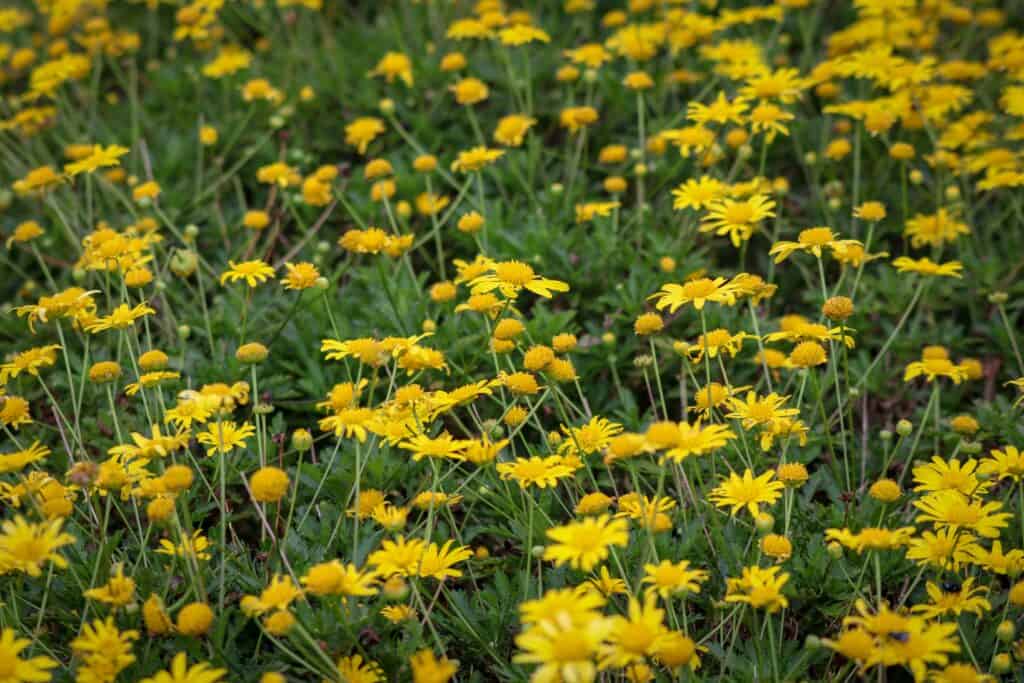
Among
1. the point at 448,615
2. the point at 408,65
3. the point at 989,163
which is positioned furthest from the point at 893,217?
the point at 448,615

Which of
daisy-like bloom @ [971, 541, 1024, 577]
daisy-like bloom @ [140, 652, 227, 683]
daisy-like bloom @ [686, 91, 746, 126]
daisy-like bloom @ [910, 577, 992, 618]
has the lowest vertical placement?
daisy-like bloom @ [910, 577, 992, 618]

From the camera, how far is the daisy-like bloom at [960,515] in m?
2.44

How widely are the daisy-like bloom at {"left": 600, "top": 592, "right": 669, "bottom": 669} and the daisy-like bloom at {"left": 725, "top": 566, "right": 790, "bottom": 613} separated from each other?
0.24 metres

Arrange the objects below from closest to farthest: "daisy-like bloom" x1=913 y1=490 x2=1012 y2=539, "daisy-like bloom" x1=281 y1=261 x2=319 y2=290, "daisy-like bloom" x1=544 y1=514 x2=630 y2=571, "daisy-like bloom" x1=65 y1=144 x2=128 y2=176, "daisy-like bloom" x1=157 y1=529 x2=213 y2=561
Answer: "daisy-like bloom" x1=544 y1=514 x2=630 y2=571 < "daisy-like bloom" x1=157 y1=529 x2=213 y2=561 < "daisy-like bloom" x1=913 y1=490 x2=1012 y2=539 < "daisy-like bloom" x1=281 y1=261 x2=319 y2=290 < "daisy-like bloom" x1=65 y1=144 x2=128 y2=176

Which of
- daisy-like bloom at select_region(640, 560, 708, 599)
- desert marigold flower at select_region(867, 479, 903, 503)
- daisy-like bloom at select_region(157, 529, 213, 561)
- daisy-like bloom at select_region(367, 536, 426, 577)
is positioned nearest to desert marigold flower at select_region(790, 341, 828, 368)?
desert marigold flower at select_region(867, 479, 903, 503)

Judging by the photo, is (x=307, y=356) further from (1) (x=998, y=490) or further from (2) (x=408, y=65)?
(1) (x=998, y=490)

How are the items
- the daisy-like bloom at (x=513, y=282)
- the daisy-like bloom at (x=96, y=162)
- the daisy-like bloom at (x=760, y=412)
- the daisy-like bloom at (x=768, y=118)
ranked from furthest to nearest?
the daisy-like bloom at (x=768, y=118) → the daisy-like bloom at (x=96, y=162) → the daisy-like bloom at (x=513, y=282) → the daisy-like bloom at (x=760, y=412)

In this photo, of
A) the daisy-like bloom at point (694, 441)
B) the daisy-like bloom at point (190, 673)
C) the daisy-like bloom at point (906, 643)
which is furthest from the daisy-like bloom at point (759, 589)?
the daisy-like bloom at point (190, 673)

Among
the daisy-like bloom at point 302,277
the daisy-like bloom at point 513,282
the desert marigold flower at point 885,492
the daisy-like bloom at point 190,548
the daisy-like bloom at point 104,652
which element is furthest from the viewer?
the daisy-like bloom at point 302,277

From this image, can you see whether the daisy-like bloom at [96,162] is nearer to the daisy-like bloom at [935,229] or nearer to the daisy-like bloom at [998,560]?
the daisy-like bloom at [935,229]

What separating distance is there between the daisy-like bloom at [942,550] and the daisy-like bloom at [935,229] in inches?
62.7

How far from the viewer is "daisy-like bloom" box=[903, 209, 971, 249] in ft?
12.5

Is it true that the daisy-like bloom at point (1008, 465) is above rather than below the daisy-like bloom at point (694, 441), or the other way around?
below

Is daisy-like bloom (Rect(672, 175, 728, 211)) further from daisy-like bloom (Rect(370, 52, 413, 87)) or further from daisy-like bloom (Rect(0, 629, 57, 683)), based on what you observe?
daisy-like bloom (Rect(0, 629, 57, 683))
